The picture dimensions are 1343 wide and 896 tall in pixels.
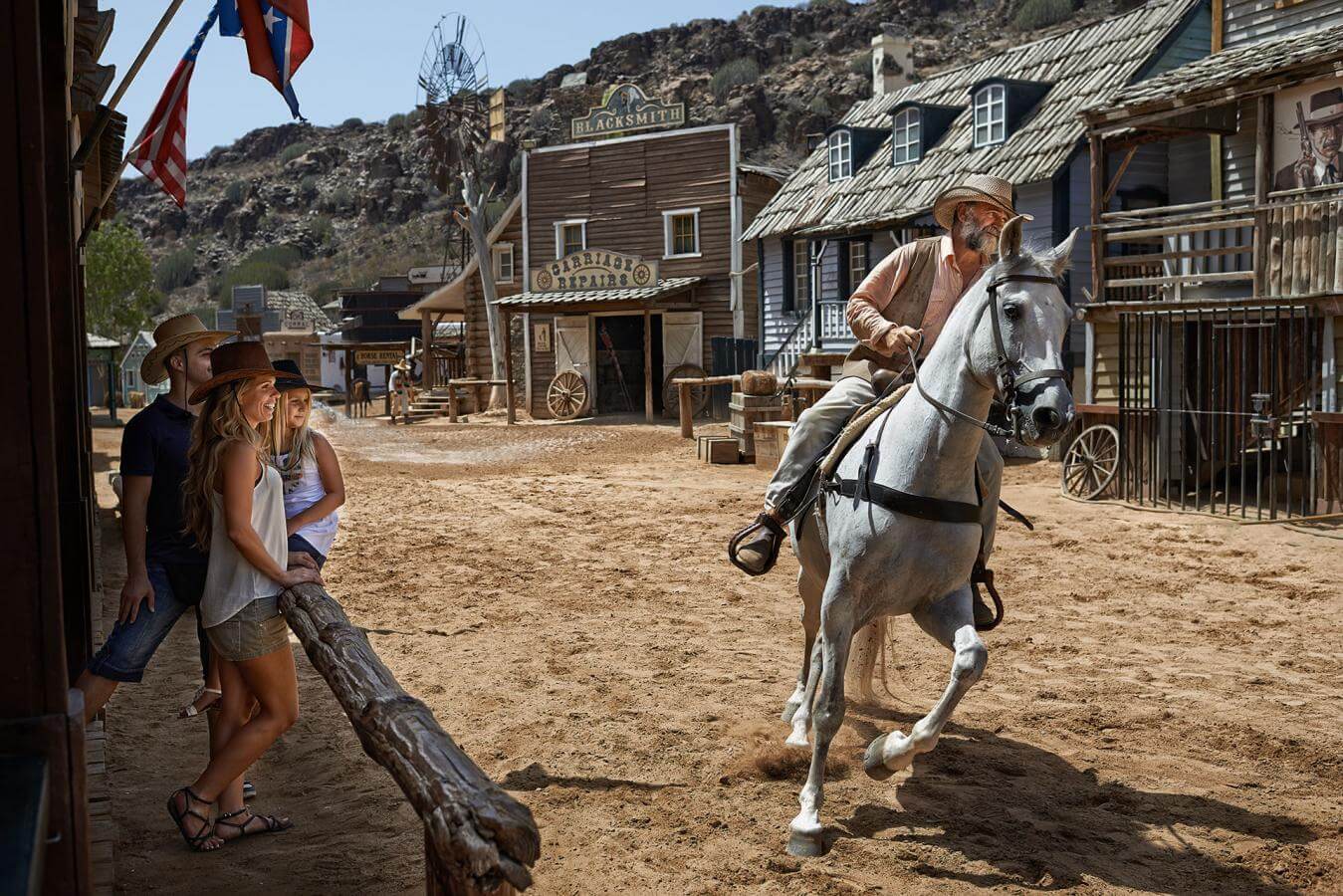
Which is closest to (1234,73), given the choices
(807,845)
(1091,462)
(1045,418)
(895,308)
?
(1091,462)

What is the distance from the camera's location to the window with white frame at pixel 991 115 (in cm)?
2180

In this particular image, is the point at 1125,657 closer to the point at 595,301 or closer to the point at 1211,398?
the point at 1211,398

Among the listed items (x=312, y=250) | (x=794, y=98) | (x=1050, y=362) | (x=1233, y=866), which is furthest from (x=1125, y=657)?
(x=312, y=250)

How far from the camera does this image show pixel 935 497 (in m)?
4.68

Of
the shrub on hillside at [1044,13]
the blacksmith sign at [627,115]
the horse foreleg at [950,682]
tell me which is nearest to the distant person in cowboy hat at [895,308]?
the horse foreleg at [950,682]

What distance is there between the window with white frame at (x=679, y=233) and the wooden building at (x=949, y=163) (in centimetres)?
206

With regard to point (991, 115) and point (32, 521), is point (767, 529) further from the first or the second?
point (991, 115)

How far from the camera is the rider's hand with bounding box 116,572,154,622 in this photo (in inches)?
181

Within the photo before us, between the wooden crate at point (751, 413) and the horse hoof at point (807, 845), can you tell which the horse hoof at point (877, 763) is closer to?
the horse hoof at point (807, 845)

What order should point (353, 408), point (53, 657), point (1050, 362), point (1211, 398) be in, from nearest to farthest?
point (53, 657) < point (1050, 362) < point (1211, 398) < point (353, 408)

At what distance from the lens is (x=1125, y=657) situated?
24.4ft

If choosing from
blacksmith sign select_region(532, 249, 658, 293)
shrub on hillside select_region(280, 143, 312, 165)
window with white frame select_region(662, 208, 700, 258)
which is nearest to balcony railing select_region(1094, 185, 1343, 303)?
blacksmith sign select_region(532, 249, 658, 293)

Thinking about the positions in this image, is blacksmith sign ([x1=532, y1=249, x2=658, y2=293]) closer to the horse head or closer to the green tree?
the horse head

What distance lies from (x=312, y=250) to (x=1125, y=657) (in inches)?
3391
